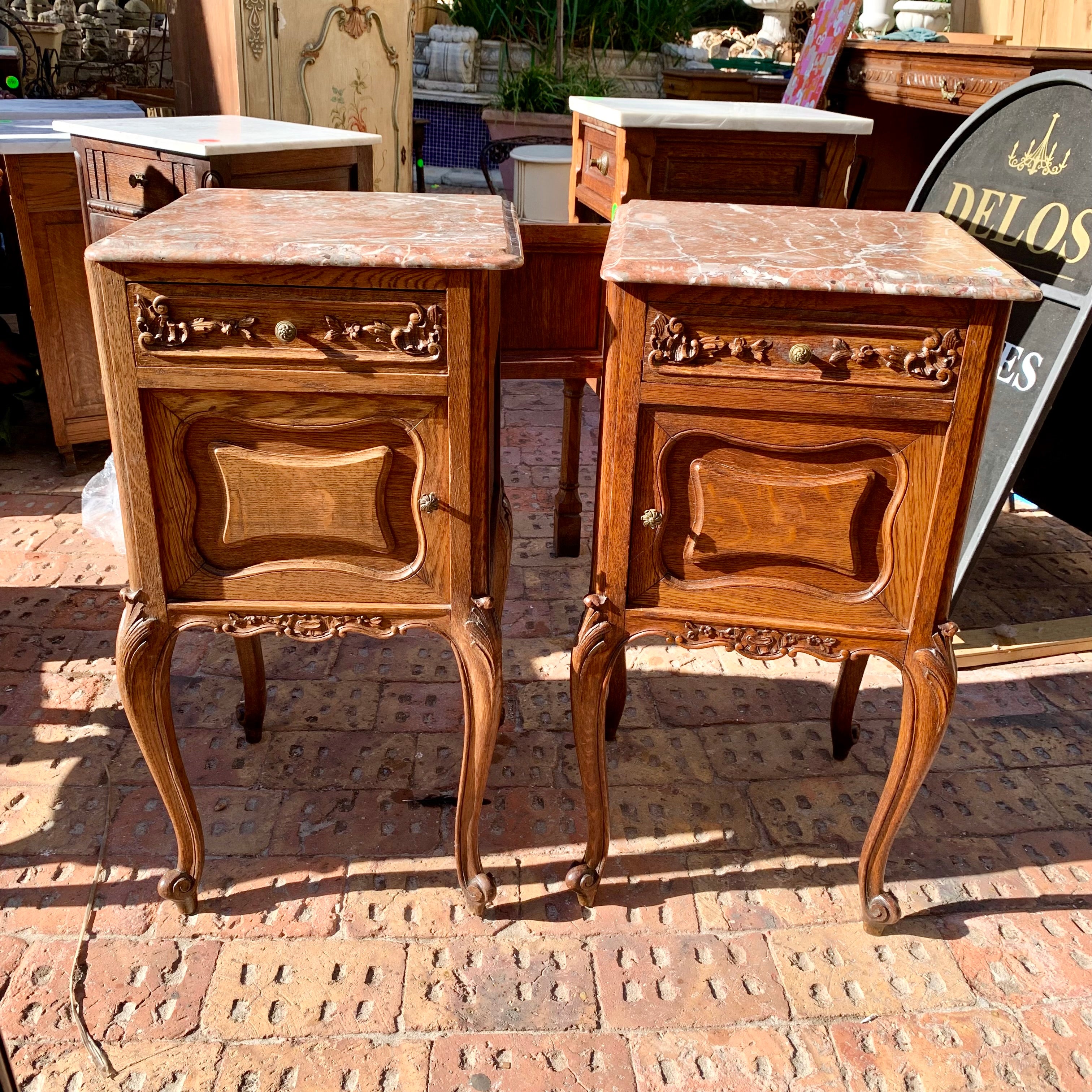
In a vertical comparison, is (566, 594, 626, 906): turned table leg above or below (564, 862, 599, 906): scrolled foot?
above

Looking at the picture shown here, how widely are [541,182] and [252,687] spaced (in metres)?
4.27

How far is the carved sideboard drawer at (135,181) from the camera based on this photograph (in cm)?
284

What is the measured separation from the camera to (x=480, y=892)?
6.28ft

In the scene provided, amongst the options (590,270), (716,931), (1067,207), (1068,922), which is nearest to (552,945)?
(716,931)

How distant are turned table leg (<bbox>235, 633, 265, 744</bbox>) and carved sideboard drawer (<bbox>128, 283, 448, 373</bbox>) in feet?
2.88

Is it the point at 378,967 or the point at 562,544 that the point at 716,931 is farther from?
the point at 562,544

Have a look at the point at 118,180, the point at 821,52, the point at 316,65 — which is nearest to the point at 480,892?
the point at 118,180

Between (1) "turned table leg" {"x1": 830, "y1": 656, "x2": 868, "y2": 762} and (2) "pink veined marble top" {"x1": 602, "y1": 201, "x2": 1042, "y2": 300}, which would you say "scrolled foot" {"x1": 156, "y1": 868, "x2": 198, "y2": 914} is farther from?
(1) "turned table leg" {"x1": 830, "y1": 656, "x2": 868, "y2": 762}

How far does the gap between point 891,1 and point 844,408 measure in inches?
172

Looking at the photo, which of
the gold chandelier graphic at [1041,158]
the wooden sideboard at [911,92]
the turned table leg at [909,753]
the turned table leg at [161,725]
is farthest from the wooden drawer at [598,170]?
the turned table leg at [161,725]

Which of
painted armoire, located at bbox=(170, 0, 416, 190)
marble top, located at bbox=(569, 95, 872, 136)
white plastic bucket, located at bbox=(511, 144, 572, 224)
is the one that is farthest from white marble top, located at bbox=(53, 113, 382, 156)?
white plastic bucket, located at bbox=(511, 144, 572, 224)

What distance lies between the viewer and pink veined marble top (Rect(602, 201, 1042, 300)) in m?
1.46

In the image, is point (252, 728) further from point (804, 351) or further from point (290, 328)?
point (804, 351)

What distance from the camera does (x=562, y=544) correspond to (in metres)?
3.30
